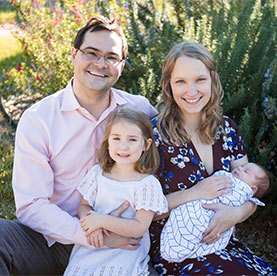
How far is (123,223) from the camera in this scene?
9.10 ft

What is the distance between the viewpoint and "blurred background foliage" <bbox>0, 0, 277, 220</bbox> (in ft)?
12.5

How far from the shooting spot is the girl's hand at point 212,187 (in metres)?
2.88

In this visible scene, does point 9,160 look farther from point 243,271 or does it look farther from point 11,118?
point 243,271

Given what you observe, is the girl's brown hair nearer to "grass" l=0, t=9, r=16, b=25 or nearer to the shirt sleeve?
the shirt sleeve

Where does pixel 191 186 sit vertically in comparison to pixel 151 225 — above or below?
above

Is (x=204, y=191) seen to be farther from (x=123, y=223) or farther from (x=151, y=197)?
(x=123, y=223)

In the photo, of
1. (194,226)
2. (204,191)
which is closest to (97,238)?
(194,226)

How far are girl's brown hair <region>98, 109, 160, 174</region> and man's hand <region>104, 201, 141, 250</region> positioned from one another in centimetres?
21

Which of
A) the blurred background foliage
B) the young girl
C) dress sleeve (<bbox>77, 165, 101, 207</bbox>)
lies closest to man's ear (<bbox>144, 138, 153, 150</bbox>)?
the young girl

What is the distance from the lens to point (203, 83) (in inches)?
117

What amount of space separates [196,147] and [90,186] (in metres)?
0.60

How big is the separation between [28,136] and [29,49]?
3.39 meters

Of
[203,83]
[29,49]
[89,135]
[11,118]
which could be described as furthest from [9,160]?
[203,83]

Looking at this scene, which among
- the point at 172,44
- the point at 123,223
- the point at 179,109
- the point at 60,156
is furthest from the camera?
the point at 172,44
